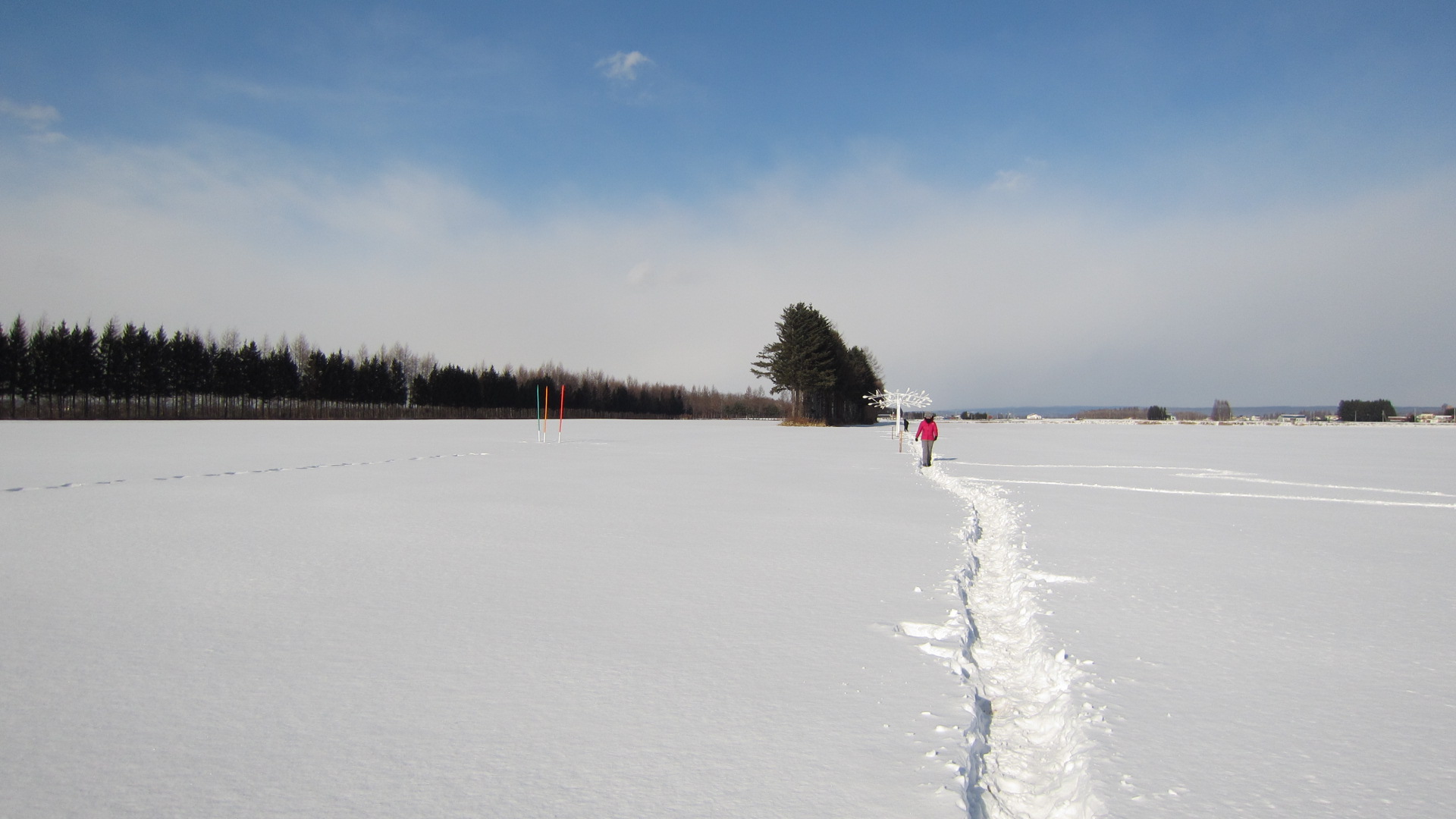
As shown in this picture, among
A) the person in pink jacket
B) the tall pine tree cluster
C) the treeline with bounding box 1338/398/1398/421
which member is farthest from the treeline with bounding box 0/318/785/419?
the treeline with bounding box 1338/398/1398/421

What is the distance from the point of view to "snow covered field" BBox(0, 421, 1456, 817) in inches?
112

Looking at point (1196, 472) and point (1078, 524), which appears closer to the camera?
point (1078, 524)

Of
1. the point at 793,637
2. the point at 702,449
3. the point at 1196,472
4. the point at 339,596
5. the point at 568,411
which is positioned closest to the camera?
the point at 793,637

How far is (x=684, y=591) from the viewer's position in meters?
5.79

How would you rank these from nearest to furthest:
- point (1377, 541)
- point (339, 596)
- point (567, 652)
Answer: point (567, 652) → point (339, 596) → point (1377, 541)

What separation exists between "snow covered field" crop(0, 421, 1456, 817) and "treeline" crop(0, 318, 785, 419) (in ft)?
225

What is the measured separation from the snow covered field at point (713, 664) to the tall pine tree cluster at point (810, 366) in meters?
46.9

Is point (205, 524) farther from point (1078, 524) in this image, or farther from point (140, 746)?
point (1078, 524)

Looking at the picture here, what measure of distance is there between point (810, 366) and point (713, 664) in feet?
174

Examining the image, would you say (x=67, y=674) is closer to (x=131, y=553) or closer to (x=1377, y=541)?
(x=131, y=553)

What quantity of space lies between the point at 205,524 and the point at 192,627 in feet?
15.7

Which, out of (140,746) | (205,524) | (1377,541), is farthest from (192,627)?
(1377,541)

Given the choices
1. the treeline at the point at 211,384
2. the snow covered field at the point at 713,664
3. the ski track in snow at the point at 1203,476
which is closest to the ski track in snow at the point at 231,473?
the snow covered field at the point at 713,664

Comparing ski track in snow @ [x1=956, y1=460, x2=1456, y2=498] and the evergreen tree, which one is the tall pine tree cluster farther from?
ski track in snow @ [x1=956, y1=460, x2=1456, y2=498]
